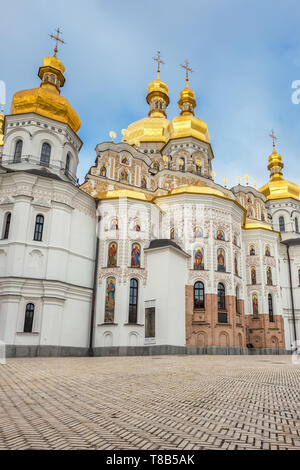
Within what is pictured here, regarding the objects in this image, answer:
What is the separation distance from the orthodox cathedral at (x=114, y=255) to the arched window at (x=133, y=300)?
63 millimetres

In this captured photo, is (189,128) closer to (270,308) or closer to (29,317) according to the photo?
(270,308)

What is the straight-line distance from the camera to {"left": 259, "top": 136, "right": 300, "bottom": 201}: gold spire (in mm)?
44000

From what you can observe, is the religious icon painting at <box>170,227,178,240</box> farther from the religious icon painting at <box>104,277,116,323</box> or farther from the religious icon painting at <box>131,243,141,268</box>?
the religious icon painting at <box>104,277,116,323</box>

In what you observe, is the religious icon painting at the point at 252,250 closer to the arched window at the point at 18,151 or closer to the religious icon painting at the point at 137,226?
the religious icon painting at the point at 137,226

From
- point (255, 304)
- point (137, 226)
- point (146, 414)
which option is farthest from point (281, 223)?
point (146, 414)

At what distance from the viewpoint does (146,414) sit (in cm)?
512

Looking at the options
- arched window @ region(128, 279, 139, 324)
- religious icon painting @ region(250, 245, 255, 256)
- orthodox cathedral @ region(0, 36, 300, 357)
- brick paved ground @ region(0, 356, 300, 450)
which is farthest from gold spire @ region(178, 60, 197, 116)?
brick paved ground @ region(0, 356, 300, 450)

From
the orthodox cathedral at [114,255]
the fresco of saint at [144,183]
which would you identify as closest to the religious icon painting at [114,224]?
the orthodox cathedral at [114,255]

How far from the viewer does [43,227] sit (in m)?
21.2

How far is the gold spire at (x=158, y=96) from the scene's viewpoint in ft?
152

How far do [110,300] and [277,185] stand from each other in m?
30.4

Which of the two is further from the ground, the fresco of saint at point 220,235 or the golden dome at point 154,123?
the golden dome at point 154,123

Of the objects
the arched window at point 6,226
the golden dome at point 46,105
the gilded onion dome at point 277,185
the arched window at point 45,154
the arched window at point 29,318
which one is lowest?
the arched window at point 29,318

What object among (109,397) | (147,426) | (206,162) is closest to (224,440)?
(147,426)
